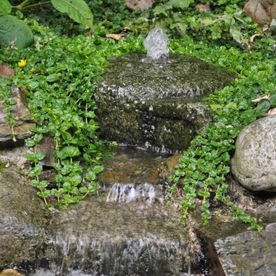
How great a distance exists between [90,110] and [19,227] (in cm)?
160

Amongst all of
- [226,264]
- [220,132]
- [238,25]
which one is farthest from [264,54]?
[226,264]

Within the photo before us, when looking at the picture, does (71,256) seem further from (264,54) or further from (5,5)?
(264,54)

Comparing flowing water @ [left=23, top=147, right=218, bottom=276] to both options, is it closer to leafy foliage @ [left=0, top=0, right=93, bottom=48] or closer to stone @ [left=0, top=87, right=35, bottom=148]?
stone @ [left=0, top=87, right=35, bottom=148]

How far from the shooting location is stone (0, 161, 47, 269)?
3928 millimetres

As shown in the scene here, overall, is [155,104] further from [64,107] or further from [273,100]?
[273,100]

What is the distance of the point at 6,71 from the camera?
5133mm

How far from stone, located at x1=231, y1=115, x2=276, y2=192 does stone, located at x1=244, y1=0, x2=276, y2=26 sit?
333 centimetres

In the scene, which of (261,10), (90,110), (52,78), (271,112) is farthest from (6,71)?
(261,10)

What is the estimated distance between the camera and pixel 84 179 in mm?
4543

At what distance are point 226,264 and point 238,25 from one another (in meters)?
4.02

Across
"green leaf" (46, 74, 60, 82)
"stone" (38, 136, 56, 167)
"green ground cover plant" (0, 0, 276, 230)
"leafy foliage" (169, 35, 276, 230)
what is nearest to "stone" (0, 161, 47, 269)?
"green ground cover plant" (0, 0, 276, 230)

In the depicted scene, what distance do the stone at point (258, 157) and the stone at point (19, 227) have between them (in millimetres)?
1586

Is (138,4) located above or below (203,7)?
below

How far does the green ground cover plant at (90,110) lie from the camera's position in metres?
4.32
